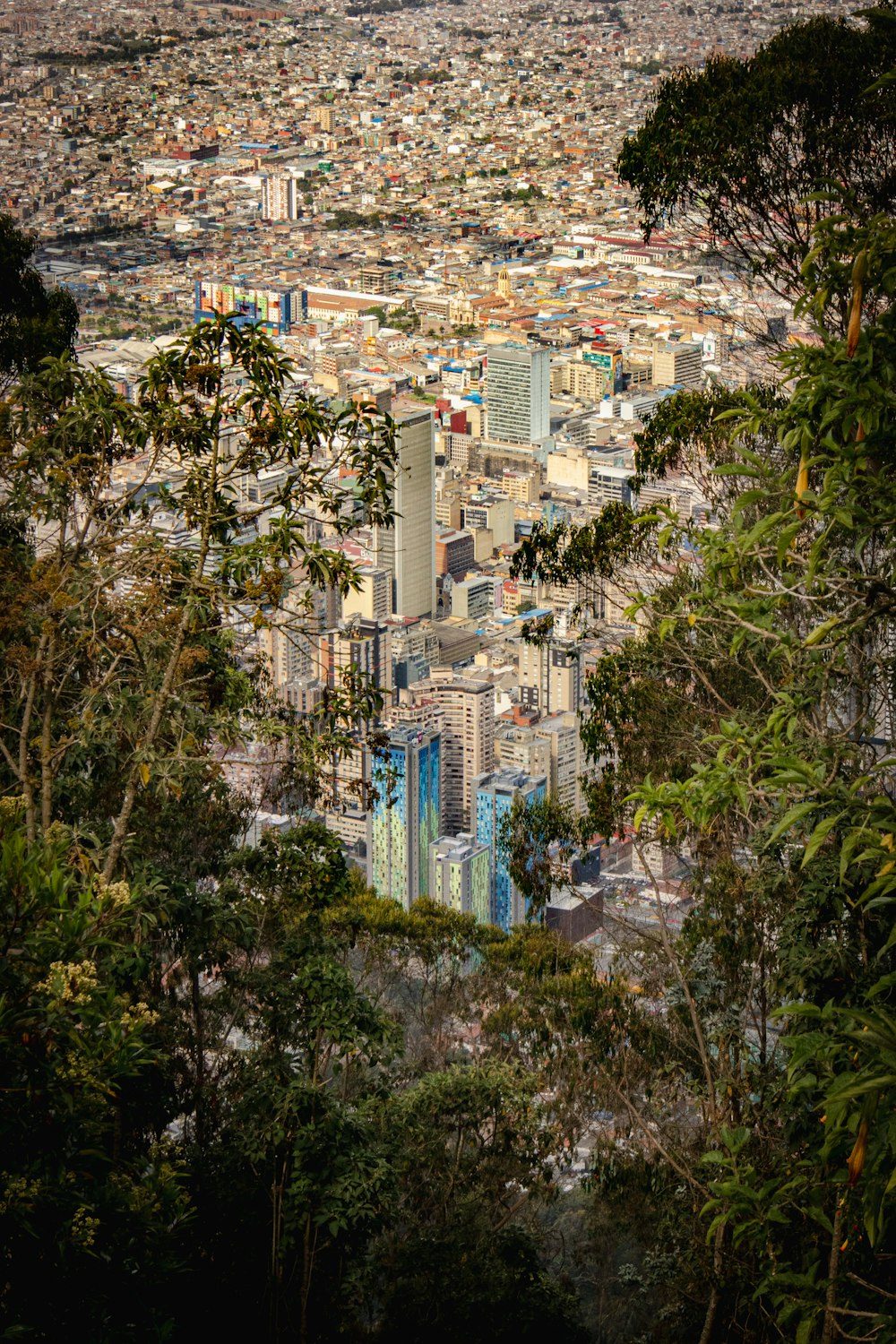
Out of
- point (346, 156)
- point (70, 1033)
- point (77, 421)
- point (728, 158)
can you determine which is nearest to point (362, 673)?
point (77, 421)

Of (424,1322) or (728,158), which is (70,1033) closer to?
(424,1322)

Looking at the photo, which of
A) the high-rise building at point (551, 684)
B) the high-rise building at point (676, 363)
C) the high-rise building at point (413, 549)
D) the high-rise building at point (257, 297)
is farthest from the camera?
the high-rise building at point (257, 297)

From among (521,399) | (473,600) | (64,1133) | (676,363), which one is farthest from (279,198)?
(64,1133)

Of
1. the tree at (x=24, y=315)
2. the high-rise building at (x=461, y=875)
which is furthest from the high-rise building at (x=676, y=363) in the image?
the tree at (x=24, y=315)

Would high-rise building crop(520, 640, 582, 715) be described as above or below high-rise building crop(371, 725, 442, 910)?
above

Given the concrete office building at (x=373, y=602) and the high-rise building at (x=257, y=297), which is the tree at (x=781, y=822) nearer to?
the concrete office building at (x=373, y=602)

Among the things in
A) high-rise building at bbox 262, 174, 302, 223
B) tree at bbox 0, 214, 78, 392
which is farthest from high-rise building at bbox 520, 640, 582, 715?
→ high-rise building at bbox 262, 174, 302, 223

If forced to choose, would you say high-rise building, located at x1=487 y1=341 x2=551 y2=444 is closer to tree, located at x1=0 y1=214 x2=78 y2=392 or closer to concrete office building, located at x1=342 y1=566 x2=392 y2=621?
concrete office building, located at x1=342 y1=566 x2=392 y2=621
